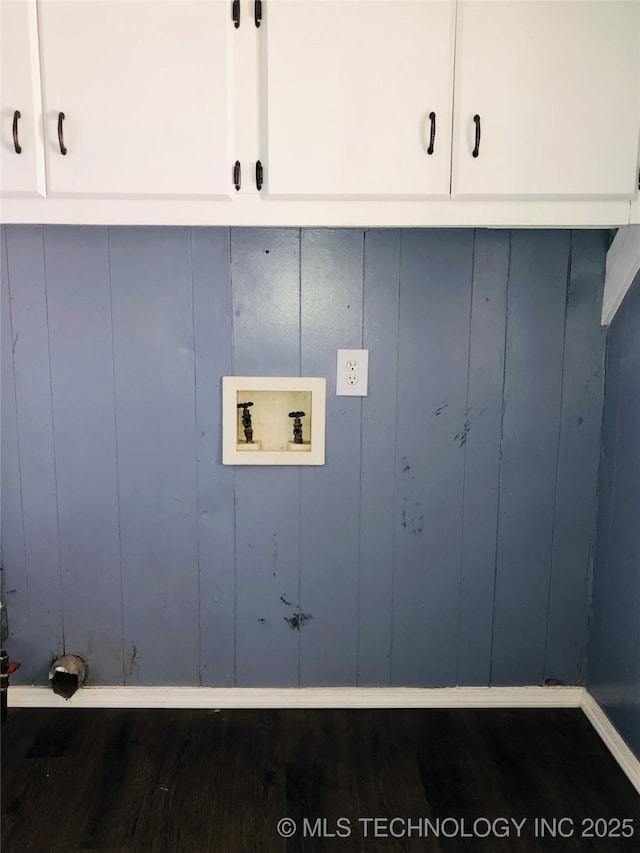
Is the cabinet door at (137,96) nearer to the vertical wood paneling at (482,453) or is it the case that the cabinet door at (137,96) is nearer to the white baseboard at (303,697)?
the vertical wood paneling at (482,453)

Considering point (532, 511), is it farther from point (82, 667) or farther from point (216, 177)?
point (82, 667)

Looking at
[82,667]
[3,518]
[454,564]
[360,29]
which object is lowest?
[82,667]

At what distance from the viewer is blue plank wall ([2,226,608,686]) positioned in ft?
5.51

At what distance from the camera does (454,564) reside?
180 centimetres

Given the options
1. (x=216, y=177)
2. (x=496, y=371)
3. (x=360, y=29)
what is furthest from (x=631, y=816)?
(x=360, y=29)

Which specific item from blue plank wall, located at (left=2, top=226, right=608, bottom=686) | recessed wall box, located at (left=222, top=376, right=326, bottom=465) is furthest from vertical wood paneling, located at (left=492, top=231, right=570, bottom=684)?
recessed wall box, located at (left=222, top=376, right=326, bottom=465)

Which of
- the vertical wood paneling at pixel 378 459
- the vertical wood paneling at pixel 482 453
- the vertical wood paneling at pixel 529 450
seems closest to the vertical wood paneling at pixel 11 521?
the vertical wood paneling at pixel 378 459

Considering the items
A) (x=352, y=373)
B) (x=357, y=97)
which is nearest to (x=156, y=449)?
(x=352, y=373)

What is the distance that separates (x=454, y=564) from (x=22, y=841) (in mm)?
1224

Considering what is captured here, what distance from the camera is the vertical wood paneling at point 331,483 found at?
1.68 m

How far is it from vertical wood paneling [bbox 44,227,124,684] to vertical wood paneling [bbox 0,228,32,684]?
0.11 m

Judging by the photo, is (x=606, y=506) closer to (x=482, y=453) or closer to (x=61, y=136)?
(x=482, y=453)

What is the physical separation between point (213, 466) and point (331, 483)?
0.33 metres

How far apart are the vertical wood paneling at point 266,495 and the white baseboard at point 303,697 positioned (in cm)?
5
